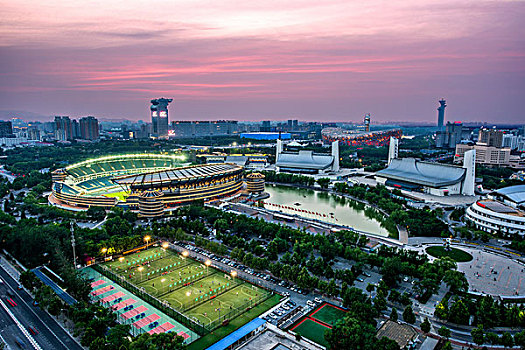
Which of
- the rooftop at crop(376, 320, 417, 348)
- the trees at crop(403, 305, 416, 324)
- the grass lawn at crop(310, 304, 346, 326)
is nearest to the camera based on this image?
the rooftop at crop(376, 320, 417, 348)

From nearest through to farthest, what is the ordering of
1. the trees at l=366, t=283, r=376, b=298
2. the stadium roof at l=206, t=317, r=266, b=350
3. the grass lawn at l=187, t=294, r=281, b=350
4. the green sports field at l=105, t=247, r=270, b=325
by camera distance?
the stadium roof at l=206, t=317, r=266, b=350 < the grass lawn at l=187, t=294, r=281, b=350 < the green sports field at l=105, t=247, r=270, b=325 < the trees at l=366, t=283, r=376, b=298

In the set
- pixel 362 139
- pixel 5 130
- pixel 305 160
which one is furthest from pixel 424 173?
pixel 5 130

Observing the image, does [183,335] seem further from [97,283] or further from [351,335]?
[97,283]

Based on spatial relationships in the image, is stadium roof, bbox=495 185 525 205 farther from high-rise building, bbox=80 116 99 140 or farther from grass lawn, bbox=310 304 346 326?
high-rise building, bbox=80 116 99 140

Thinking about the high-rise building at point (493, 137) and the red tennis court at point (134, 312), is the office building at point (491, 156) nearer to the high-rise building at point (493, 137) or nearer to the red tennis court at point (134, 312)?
the high-rise building at point (493, 137)

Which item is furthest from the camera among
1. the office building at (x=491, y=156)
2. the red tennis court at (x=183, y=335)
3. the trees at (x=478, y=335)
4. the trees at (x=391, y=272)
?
the office building at (x=491, y=156)

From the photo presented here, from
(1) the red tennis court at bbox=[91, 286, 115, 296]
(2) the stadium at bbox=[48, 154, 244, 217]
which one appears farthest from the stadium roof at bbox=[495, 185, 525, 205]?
(1) the red tennis court at bbox=[91, 286, 115, 296]

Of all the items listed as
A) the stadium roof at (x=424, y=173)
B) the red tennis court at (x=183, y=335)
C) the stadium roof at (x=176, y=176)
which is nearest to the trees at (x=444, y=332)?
the red tennis court at (x=183, y=335)
